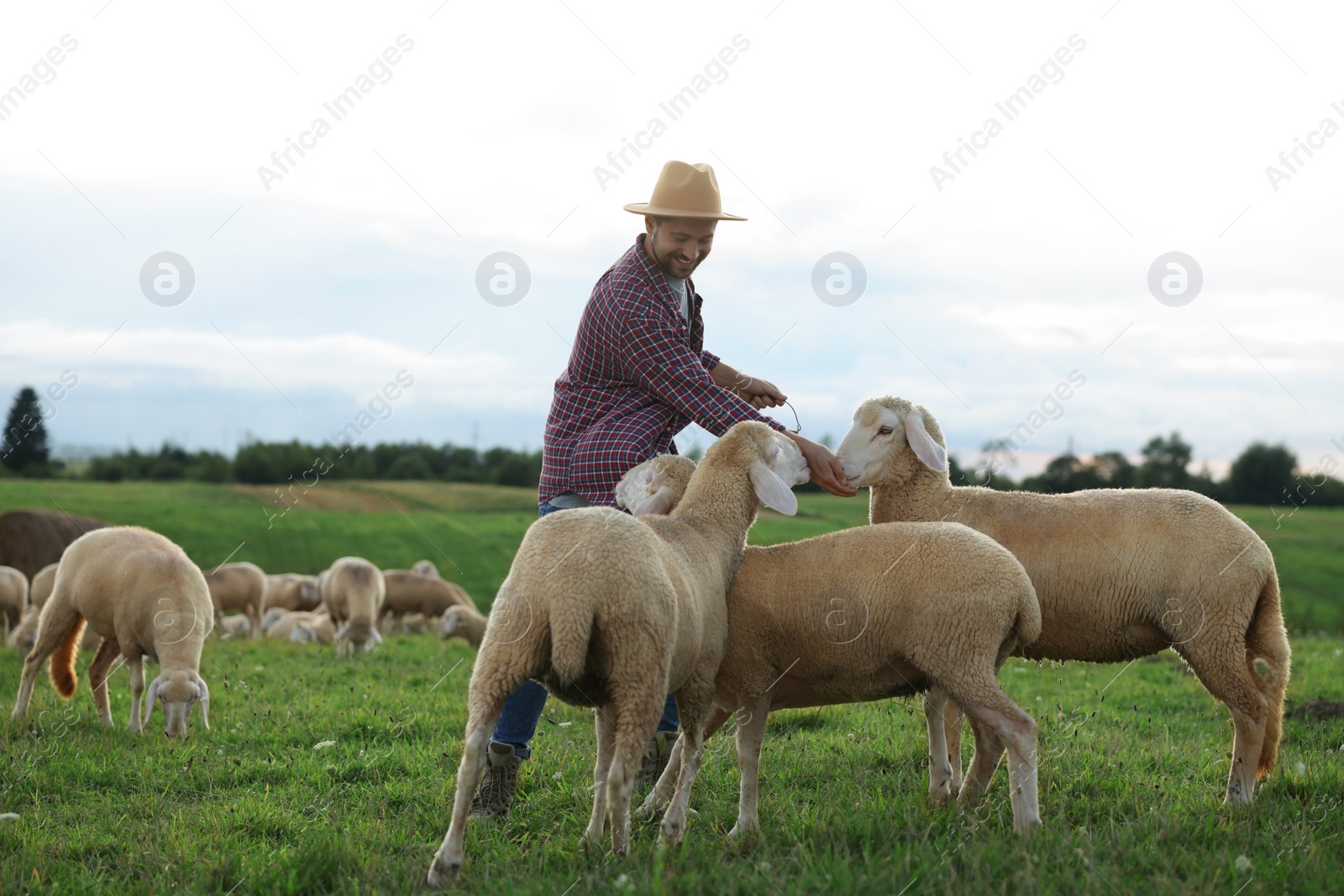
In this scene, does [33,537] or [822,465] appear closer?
[822,465]

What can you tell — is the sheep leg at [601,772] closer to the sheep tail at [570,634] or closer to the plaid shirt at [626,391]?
the sheep tail at [570,634]

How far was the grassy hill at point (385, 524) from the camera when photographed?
2759 cm

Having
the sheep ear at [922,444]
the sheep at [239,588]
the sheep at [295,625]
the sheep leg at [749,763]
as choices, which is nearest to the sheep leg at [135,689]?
the sheep leg at [749,763]

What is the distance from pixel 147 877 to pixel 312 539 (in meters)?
28.6

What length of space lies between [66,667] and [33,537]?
9257 millimetres

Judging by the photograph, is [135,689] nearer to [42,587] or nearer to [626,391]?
[626,391]

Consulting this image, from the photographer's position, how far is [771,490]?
177 inches

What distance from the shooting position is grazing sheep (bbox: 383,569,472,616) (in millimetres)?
18234

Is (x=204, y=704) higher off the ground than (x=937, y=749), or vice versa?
(x=937, y=749)

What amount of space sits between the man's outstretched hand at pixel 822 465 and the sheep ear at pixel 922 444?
0.60m

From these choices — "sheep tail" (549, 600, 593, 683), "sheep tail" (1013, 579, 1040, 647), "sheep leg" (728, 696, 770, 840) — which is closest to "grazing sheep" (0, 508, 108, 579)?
"sheep leg" (728, 696, 770, 840)

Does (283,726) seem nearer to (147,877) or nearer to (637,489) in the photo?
(147,877)

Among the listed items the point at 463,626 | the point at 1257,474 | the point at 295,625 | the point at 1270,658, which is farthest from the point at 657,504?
the point at 1257,474

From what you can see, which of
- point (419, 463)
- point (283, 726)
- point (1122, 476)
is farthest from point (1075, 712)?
point (419, 463)
